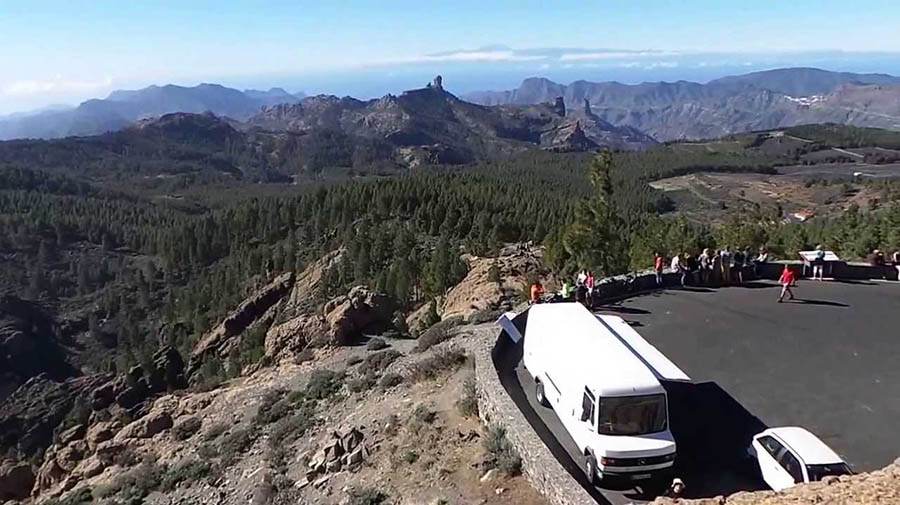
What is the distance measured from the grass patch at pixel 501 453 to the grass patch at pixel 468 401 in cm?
188

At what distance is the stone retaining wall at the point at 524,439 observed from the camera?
42.4 ft

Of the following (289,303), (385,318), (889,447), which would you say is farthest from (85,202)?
(889,447)

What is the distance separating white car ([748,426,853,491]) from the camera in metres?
12.7

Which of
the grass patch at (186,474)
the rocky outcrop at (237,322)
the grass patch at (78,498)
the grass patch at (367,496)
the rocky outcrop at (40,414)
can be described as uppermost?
the grass patch at (367,496)

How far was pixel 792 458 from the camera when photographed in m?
13.2

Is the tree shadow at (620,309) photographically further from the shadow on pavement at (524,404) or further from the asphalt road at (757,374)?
the shadow on pavement at (524,404)

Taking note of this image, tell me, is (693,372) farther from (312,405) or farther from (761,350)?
(312,405)

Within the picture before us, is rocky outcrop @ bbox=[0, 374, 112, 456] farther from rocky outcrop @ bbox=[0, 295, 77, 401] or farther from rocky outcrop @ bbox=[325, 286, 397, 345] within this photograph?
rocky outcrop @ bbox=[325, 286, 397, 345]

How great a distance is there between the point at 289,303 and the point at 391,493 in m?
48.1

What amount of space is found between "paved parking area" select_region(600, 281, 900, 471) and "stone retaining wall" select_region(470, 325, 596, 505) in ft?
14.4

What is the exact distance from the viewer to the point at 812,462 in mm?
12836

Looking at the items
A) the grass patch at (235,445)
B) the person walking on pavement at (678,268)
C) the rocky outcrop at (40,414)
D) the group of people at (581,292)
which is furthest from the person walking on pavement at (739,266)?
the rocky outcrop at (40,414)

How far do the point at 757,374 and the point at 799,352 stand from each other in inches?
90.5

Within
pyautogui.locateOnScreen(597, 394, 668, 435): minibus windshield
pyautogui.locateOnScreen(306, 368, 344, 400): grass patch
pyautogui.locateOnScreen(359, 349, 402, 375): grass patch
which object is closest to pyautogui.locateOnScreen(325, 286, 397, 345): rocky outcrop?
pyautogui.locateOnScreen(306, 368, 344, 400): grass patch
